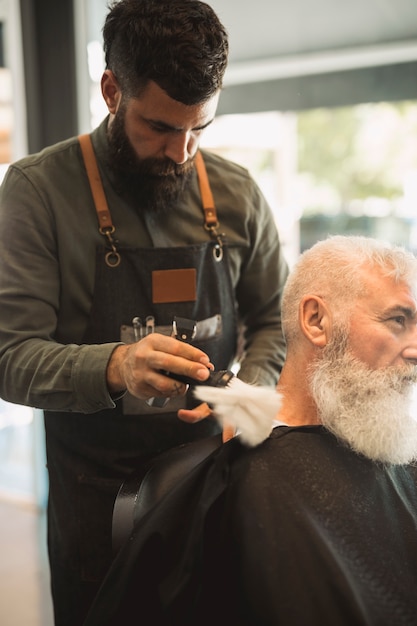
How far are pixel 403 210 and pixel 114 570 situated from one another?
2.23 meters

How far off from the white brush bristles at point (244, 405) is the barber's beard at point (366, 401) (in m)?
0.25

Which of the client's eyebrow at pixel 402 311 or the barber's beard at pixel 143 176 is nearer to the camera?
the client's eyebrow at pixel 402 311

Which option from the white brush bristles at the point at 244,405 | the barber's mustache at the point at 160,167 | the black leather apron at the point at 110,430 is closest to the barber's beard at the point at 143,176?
the barber's mustache at the point at 160,167

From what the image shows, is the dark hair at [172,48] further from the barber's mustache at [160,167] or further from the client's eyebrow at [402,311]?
the client's eyebrow at [402,311]

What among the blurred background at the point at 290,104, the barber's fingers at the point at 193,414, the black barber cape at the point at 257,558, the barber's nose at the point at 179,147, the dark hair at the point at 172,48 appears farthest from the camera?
the blurred background at the point at 290,104

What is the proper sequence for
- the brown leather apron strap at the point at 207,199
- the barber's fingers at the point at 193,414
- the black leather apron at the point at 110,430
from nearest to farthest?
the barber's fingers at the point at 193,414 < the black leather apron at the point at 110,430 < the brown leather apron strap at the point at 207,199

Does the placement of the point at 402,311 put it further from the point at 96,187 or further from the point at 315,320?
the point at 96,187

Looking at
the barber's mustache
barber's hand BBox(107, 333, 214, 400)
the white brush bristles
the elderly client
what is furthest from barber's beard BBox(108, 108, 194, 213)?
the white brush bristles

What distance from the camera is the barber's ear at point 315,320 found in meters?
1.52

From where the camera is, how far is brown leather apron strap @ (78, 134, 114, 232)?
5.43 ft

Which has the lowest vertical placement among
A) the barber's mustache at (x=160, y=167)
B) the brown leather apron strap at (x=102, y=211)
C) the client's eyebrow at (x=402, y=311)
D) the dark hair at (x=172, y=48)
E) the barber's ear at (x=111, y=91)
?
the client's eyebrow at (x=402, y=311)

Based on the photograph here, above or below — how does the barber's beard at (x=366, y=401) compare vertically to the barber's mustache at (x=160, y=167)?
below

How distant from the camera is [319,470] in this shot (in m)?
1.40

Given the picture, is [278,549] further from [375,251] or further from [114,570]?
[375,251]
